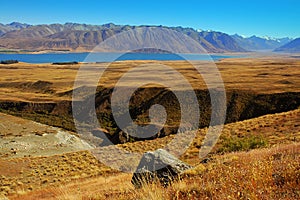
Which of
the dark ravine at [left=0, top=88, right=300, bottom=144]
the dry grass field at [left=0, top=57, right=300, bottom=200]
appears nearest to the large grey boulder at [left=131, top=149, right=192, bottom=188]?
the dry grass field at [left=0, top=57, right=300, bottom=200]

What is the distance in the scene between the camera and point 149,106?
48375 millimetres

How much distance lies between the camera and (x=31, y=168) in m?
23.9

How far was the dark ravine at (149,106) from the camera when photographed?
42031 millimetres

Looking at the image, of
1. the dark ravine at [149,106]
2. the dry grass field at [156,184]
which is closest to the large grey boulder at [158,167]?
the dry grass field at [156,184]

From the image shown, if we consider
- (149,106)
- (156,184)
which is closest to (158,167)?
(156,184)

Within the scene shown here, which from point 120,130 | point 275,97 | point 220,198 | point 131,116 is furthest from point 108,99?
point 220,198

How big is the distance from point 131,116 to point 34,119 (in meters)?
14.5

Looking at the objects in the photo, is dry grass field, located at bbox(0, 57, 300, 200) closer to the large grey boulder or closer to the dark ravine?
the large grey boulder

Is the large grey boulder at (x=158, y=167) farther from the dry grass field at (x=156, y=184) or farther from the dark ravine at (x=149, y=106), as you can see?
the dark ravine at (x=149, y=106)

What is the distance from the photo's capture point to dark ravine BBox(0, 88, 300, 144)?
42031mm

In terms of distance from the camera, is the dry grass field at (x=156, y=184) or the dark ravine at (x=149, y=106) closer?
the dry grass field at (x=156, y=184)

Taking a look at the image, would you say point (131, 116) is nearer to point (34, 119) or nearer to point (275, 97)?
point (34, 119)

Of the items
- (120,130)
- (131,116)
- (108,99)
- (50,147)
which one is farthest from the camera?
(108,99)

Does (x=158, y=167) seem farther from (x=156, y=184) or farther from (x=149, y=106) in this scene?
(x=149, y=106)
